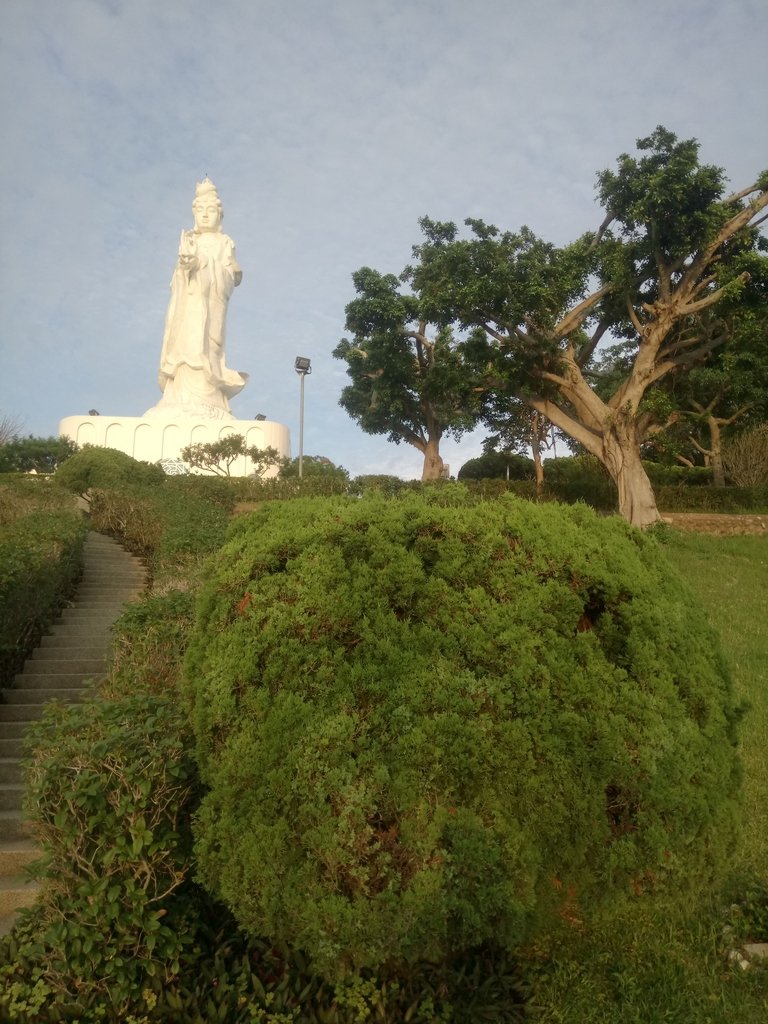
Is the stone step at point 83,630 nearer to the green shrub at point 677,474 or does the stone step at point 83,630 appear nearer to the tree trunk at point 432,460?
the tree trunk at point 432,460

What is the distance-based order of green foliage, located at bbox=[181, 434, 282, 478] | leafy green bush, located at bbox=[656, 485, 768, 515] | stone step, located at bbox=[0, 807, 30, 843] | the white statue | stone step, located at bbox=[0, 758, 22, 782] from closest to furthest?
1. stone step, located at bbox=[0, 807, 30, 843]
2. stone step, located at bbox=[0, 758, 22, 782]
3. leafy green bush, located at bbox=[656, 485, 768, 515]
4. green foliage, located at bbox=[181, 434, 282, 478]
5. the white statue

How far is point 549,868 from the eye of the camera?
2744 mm

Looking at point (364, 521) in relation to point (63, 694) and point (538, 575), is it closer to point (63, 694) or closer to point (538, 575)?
point (538, 575)

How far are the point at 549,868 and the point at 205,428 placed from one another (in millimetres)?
26383

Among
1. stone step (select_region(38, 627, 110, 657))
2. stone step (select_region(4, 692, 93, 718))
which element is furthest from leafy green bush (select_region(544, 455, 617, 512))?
stone step (select_region(4, 692, 93, 718))

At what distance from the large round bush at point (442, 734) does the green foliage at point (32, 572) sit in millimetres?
4952

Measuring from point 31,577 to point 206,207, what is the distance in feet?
80.4

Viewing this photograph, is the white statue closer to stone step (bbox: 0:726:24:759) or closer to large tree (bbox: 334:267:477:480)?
large tree (bbox: 334:267:477:480)

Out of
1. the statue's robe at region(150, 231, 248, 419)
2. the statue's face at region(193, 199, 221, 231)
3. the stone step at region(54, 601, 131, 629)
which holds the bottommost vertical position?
the stone step at region(54, 601, 131, 629)

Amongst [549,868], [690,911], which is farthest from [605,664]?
[690,911]

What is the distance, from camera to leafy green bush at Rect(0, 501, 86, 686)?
24.0ft

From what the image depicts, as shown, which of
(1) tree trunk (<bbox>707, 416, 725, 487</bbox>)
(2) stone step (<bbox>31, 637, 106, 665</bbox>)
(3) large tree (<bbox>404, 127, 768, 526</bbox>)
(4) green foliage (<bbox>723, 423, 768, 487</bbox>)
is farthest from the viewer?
(1) tree trunk (<bbox>707, 416, 725, 487</bbox>)

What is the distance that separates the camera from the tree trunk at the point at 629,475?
16.1m

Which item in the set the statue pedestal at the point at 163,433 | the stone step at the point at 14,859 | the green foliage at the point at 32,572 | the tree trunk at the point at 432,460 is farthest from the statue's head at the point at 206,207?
the stone step at the point at 14,859
